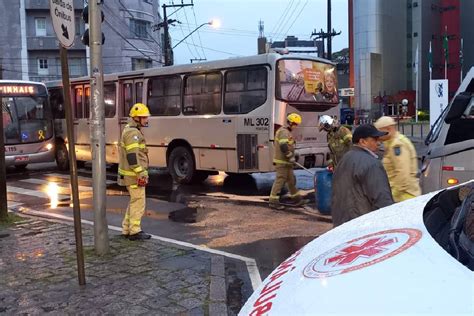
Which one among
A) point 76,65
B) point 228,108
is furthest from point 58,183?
point 76,65

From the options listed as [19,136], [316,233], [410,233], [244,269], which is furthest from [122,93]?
[410,233]

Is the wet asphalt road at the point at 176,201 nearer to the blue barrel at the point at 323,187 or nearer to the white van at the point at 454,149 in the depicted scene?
the blue barrel at the point at 323,187

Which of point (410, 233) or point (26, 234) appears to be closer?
point (410, 233)

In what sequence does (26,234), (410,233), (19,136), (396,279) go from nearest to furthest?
(396,279)
(410,233)
(26,234)
(19,136)

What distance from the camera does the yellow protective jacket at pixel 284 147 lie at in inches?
378

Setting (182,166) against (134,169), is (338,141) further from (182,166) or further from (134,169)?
(182,166)

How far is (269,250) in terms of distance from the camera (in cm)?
655

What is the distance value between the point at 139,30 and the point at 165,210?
41662mm

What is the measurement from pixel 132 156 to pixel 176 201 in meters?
3.77

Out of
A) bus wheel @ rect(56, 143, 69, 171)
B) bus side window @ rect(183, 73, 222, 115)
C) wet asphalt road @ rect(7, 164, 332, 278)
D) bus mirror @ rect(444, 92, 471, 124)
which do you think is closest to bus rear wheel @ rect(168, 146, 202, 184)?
wet asphalt road @ rect(7, 164, 332, 278)

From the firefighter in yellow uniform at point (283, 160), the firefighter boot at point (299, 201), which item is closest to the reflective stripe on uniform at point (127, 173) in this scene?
the firefighter in yellow uniform at point (283, 160)

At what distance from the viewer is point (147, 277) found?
17.0 feet

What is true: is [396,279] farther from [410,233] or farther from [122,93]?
[122,93]

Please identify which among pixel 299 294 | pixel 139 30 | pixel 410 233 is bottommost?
pixel 299 294
